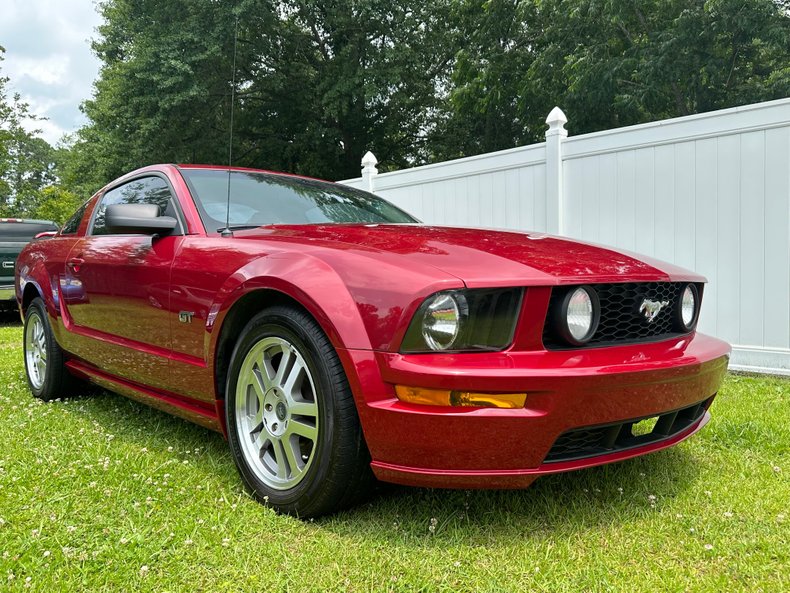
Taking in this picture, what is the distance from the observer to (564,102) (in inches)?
653

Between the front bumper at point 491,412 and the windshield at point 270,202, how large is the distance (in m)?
1.18

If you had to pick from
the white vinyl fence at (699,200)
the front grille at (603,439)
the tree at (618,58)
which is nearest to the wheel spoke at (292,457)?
the front grille at (603,439)

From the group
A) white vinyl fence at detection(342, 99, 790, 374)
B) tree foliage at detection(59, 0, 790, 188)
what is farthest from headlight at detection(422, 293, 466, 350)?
tree foliage at detection(59, 0, 790, 188)

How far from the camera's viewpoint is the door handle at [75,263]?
340 centimetres

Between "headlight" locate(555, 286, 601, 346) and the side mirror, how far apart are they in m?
1.77

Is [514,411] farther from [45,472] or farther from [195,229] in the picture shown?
[45,472]

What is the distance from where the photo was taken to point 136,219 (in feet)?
8.52

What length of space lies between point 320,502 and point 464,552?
50 cm

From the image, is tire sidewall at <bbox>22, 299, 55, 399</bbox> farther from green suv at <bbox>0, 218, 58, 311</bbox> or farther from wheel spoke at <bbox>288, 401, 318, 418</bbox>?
green suv at <bbox>0, 218, 58, 311</bbox>

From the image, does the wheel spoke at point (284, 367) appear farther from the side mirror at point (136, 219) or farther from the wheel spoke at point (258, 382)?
the side mirror at point (136, 219)

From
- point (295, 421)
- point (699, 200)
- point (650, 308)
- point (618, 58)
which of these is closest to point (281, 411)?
point (295, 421)

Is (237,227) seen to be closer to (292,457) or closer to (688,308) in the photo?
(292,457)

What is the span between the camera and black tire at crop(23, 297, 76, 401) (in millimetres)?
3824

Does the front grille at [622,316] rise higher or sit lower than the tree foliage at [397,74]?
lower
